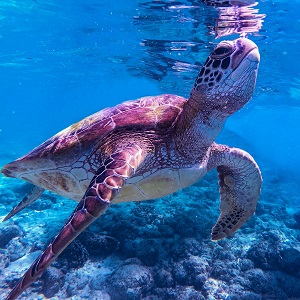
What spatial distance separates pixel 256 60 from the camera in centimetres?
260

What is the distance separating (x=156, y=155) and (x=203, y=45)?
38.8 feet

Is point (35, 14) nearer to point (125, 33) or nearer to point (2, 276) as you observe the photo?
point (125, 33)

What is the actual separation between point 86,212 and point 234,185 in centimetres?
284

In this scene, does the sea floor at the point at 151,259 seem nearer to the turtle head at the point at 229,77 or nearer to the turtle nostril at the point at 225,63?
the turtle head at the point at 229,77

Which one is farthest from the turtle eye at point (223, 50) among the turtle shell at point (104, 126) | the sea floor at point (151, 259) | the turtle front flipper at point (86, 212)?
the sea floor at point (151, 259)

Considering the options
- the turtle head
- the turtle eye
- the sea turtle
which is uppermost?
the turtle eye

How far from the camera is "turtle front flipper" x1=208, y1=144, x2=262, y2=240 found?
3912mm

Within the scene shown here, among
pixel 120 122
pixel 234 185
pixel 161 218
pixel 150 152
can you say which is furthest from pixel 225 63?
pixel 161 218

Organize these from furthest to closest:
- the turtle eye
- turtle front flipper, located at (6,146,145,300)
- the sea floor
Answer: the sea floor, the turtle eye, turtle front flipper, located at (6,146,145,300)

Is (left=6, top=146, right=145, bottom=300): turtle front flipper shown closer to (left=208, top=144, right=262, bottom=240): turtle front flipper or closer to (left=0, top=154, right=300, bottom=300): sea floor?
(left=208, top=144, right=262, bottom=240): turtle front flipper

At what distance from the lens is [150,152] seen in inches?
123

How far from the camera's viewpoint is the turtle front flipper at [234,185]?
3.91 meters

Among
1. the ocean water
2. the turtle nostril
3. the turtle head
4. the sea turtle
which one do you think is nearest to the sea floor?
the ocean water

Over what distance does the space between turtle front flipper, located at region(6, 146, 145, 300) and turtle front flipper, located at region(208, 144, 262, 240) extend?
5.94 feet
